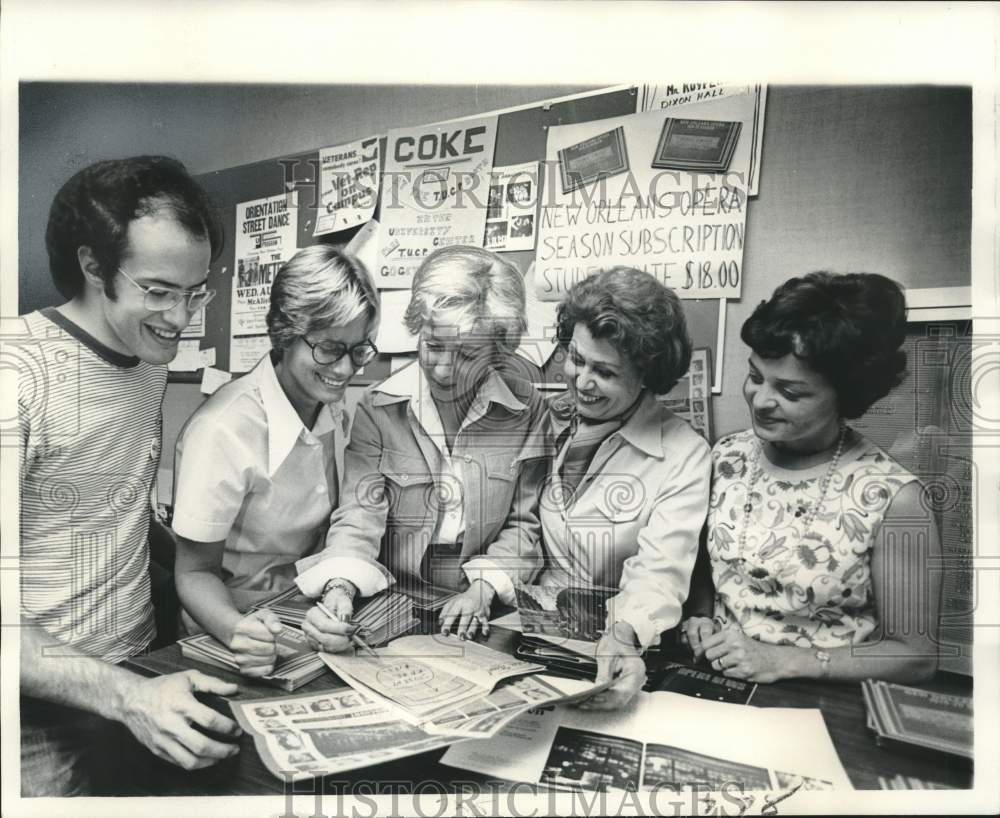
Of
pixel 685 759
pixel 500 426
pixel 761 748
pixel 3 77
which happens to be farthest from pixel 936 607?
pixel 3 77

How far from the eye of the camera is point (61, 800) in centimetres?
202

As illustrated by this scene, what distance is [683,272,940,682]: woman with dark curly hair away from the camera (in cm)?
193

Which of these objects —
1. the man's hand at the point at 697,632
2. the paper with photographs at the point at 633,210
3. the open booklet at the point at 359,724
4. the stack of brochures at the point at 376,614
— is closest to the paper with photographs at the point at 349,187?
the paper with photographs at the point at 633,210

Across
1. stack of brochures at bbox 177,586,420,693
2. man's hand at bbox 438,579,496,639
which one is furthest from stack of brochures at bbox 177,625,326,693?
man's hand at bbox 438,579,496,639

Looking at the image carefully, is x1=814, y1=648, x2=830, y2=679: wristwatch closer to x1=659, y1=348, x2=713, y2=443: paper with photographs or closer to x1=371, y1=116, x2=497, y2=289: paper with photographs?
x1=659, y1=348, x2=713, y2=443: paper with photographs

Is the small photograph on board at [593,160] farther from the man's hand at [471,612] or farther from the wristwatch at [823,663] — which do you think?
the wristwatch at [823,663]

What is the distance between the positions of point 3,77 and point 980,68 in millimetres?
2579

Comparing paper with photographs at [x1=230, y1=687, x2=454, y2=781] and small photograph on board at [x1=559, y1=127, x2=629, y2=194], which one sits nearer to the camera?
paper with photographs at [x1=230, y1=687, x2=454, y2=781]

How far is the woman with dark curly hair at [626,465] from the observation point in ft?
6.41

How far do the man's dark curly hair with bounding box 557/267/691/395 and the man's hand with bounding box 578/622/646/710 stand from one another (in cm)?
63

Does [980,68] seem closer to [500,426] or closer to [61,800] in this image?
[500,426]

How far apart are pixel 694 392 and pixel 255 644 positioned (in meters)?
1.30

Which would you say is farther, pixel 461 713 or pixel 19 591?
pixel 19 591

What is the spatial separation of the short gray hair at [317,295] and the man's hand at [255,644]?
2.35ft
